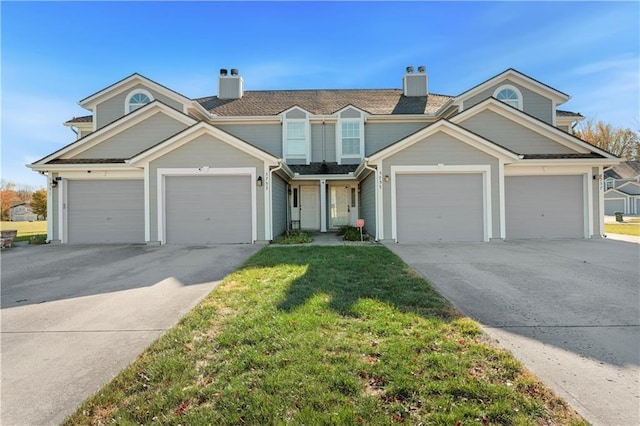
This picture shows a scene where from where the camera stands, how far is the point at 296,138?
1538 cm

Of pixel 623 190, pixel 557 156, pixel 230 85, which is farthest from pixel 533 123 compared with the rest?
pixel 623 190

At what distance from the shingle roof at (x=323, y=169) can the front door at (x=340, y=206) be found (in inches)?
52.8

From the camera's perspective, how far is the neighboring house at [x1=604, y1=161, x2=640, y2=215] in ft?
126

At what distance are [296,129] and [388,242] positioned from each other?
8100mm

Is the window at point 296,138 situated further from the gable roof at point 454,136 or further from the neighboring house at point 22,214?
the neighboring house at point 22,214

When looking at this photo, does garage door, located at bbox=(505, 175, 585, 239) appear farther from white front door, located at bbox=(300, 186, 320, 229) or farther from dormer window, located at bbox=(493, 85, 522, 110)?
white front door, located at bbox=(300, 186, 320, 229)

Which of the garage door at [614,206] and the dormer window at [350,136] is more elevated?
the dormer window at [350,136]

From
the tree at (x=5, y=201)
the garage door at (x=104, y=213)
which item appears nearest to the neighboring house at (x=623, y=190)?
the garage door at (x=104, y=213)

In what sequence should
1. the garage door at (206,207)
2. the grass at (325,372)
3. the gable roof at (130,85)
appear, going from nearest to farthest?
the grass at (325,372) < the garage door at (206,207) < the gable roof at (130,85)

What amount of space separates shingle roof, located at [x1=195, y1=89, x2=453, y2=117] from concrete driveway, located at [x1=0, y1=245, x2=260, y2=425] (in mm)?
10241

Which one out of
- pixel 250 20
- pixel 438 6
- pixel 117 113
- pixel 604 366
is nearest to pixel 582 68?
pixel 438 6

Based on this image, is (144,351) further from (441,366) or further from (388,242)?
(388,242)

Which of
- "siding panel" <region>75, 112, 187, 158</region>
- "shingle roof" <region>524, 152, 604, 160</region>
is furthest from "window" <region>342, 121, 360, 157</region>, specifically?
"siding panel" <region>75, 112, 187, 158</region>

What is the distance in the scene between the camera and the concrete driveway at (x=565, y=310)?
241cm
